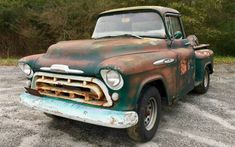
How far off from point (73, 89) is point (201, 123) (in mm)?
2363

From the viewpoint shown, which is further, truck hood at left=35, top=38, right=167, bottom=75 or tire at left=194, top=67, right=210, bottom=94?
tire at left=194, top=67, right=210, bottom=94

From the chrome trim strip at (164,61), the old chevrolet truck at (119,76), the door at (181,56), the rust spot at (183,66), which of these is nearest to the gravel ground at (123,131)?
the old chevrolet truck at (119,76)

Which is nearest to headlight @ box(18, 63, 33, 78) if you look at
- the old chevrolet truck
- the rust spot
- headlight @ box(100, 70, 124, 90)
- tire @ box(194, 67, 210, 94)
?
the old chevrolet truck

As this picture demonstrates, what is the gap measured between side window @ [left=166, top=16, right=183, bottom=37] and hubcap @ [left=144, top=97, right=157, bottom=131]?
1508 millimetres

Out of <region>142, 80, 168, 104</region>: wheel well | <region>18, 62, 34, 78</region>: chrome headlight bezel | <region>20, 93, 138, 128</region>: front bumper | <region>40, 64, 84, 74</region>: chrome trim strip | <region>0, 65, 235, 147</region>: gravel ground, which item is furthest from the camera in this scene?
<region>18, 62, 34, 78</region>: chrome headlight bezel

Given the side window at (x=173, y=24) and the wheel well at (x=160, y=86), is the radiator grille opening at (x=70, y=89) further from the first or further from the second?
the side window at (x=173, y=24)

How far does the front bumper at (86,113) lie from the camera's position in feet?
11.2

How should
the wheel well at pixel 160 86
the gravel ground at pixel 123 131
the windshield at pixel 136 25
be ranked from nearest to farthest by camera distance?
the gravel ground at pixel 123 131 < the wheel well at pixel 160 86 < the windshield at pixel 136 25

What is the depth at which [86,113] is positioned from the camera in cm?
356

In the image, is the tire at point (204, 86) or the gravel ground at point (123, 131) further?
Answer: the tire at point (204, 86)

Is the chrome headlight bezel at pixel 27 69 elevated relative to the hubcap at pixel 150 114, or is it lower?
elevated

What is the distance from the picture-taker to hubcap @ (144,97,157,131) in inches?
162

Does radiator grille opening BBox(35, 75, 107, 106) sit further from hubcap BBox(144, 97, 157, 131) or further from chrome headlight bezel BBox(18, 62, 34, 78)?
hubcap BBox(144, 97, 157, 131)

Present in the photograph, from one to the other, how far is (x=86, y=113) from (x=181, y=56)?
7.31 feet
